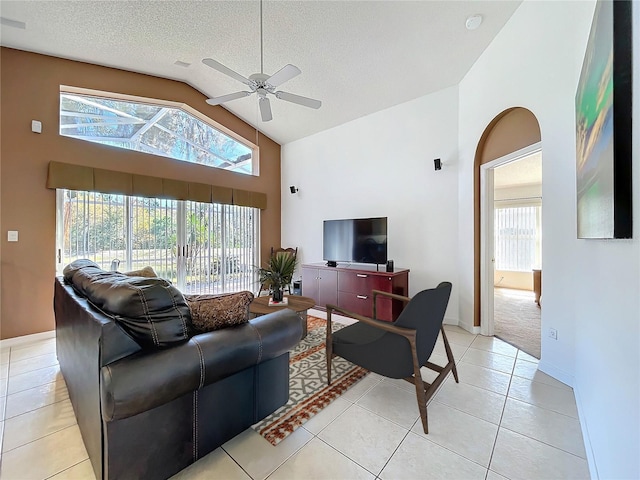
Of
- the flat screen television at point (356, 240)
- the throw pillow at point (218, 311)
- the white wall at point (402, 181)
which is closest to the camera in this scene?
the throw pillow at point (218, 311)

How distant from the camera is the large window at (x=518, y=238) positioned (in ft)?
19.9

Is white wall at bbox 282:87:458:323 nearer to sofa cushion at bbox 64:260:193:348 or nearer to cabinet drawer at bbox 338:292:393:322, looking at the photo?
cabinet drawer at bbox 338:292:393:322

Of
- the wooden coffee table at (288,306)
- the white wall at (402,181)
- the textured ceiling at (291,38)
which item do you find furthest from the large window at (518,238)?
the wooden coffee table at (288,306)

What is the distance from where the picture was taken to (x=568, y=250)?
220cm

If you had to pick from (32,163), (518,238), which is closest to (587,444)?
(32,163)

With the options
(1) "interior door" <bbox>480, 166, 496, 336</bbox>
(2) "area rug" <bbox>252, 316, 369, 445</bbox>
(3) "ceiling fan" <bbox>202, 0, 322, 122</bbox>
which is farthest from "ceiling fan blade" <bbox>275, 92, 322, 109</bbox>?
(2) "area rug" <bbox>252, 316, 369, 445</bbox>

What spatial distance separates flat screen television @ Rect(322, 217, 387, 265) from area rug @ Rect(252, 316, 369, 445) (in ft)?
4.99

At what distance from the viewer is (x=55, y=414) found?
1.85m

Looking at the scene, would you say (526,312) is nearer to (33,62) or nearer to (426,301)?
(426,301)

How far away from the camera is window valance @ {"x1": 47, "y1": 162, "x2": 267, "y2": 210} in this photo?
10.8 feet

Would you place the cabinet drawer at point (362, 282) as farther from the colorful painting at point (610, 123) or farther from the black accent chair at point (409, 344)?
the colorful painting at point (610, 123)

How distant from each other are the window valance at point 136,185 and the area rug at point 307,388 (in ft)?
10.0

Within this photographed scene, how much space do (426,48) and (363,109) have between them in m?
1.42

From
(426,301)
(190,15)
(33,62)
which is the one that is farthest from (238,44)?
(426,301)
